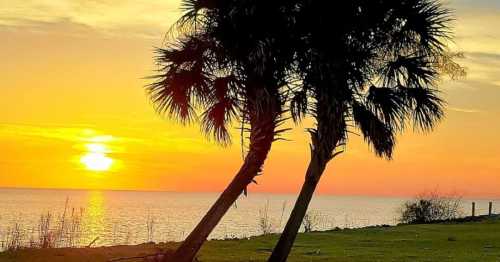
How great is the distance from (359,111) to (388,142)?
102cm

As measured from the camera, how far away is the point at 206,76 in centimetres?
1745

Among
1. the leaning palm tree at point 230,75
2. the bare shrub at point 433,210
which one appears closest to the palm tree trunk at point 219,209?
the leaning palm tree at point 230,75

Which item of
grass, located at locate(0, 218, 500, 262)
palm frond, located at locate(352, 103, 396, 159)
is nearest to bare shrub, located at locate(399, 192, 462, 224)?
grass, located at locate(0, 218, 500, 262)

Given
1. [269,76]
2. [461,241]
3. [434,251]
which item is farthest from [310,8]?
[461,241]

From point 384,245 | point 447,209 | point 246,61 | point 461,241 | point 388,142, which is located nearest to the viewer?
point 246,61

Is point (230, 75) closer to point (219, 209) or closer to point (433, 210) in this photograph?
point (219, 209)

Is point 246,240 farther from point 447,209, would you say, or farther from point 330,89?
point 447,209

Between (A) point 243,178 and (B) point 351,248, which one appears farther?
(B) point 351,248

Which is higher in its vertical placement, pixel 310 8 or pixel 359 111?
pixel 310 8

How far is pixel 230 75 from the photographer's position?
17.2 meters

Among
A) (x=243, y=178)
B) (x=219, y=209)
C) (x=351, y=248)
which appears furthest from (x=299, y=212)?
(x=351, y=248)

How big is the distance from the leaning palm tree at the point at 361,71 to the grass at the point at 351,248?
3326 mm

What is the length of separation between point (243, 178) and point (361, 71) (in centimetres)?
375

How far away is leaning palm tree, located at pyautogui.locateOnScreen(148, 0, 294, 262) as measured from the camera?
53.9 ft
